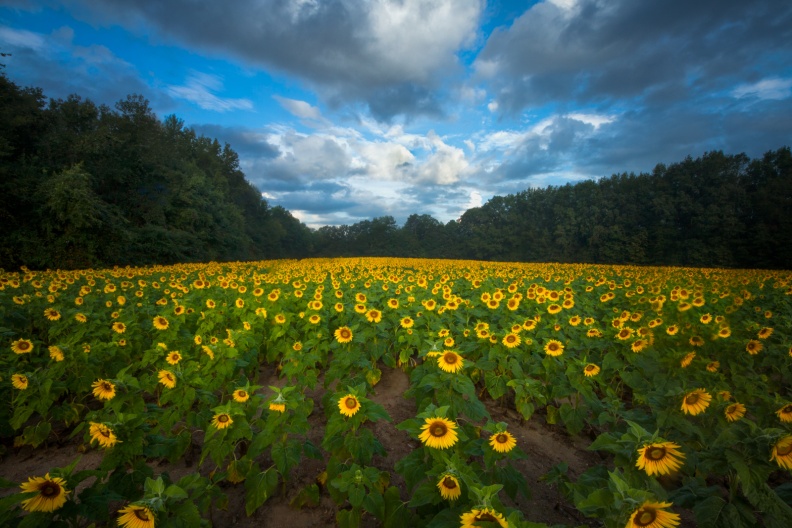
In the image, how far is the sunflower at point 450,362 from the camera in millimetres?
3280

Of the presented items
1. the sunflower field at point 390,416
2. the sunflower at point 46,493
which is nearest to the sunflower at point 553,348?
the sunflower field at point 390,416

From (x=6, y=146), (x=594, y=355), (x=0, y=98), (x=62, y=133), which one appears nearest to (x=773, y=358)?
(x=594, y=355)

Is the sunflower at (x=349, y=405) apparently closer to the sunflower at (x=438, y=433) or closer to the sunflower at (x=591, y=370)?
the sunflower at (x=438, y=433)

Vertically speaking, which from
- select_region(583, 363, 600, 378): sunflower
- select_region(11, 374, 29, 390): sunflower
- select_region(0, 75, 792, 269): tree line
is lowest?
select_region(583, 363, 600, 378): sunflower

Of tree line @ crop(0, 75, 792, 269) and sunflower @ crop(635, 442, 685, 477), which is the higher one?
tree line @ crop(0, 75, 792, 269)

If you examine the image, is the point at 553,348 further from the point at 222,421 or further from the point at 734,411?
the point at 222,421

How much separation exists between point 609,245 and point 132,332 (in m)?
56.9

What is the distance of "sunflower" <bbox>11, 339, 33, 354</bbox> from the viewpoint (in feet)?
13.6

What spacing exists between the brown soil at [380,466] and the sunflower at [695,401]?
146cm

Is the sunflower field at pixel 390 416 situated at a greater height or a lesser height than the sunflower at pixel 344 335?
lesser

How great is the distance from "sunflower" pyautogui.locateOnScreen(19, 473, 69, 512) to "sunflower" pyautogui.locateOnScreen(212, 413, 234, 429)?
1041mm

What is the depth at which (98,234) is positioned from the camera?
22.1 metres

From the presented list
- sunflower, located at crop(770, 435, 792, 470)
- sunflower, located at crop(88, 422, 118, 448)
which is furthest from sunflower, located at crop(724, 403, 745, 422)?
sunflower, located at crop(88, 422, 118, 448)

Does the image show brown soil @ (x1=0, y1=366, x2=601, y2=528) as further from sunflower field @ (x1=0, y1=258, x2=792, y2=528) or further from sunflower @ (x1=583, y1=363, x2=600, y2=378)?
sunflower @ (x1=583, y1=363, x2=600, y2=378)
